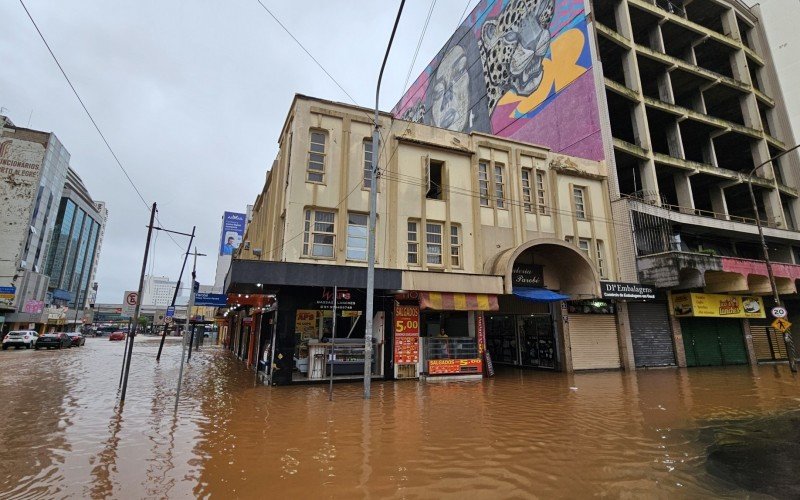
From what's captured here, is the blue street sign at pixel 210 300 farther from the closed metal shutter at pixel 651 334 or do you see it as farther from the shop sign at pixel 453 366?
the closed metal shutter at pixel 651 334

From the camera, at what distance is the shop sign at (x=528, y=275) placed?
771 inches

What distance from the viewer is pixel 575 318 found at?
20531mm

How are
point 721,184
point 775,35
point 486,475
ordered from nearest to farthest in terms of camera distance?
point 486,475 < point 721,184 < point 775,35

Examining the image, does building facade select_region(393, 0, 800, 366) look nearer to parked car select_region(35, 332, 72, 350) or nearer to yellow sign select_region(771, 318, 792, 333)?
yellow sign select_region(771, 318, 792, 333)

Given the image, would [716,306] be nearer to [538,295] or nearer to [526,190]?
[538,295]

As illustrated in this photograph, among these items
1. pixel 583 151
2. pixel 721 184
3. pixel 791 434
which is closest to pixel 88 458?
pixel 791 434

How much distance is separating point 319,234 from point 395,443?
32.7 feet

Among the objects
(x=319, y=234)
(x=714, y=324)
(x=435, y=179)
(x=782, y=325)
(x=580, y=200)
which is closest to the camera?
(x=319, y=234)

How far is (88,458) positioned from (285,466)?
3.33 metres

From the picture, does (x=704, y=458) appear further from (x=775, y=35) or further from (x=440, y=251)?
(x=775, y=35)

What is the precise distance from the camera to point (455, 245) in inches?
712

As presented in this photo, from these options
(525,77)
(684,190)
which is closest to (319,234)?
(525,77)

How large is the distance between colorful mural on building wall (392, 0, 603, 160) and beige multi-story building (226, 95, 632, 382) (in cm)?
486

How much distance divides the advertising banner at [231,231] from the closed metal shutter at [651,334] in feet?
123
